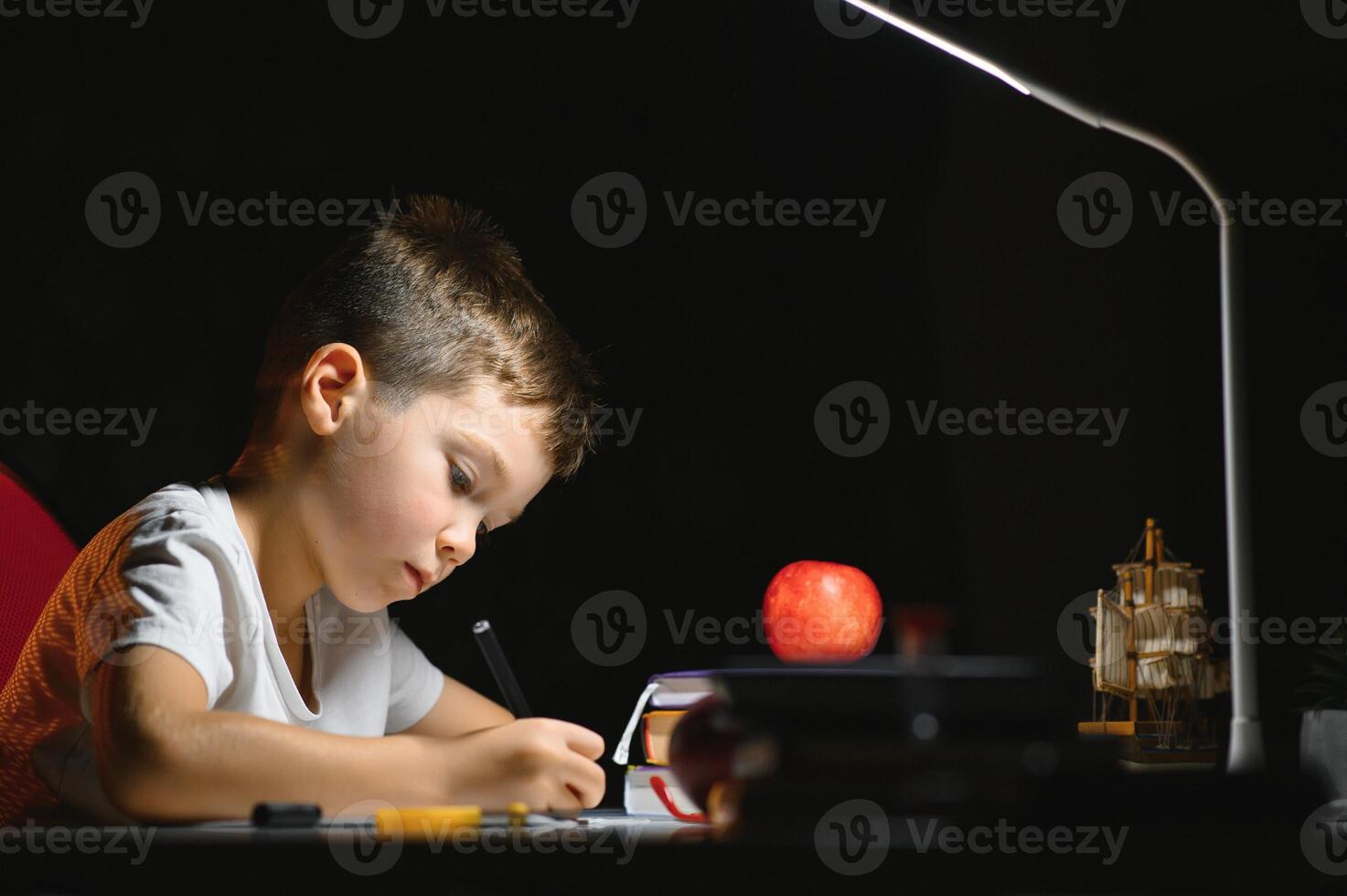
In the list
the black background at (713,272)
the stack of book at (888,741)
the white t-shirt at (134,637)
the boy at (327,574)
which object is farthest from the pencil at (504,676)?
the black background at (713,272)

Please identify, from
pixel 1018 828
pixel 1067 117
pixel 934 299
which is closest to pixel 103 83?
pixel 934 299

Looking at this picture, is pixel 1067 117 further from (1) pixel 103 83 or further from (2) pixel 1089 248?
(1) pixel 103 83

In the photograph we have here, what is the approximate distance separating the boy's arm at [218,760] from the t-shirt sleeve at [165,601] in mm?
30

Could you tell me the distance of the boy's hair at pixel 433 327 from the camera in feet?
3.57

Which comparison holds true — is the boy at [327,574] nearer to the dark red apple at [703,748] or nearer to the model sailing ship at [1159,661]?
the dark red apple at [703,748]

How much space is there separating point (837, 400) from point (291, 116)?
78 cm

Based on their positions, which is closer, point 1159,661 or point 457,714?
point 1159,661

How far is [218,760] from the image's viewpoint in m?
0.74

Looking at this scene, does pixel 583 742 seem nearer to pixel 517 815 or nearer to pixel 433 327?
pixel 517 815

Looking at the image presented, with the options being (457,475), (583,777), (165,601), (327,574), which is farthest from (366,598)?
(583,777)

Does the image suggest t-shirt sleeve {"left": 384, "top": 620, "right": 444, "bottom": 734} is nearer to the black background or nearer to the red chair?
the black background

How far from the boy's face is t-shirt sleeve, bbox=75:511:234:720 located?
0.12 m

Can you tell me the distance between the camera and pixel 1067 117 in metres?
1.65

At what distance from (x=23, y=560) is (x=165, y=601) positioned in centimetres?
38
